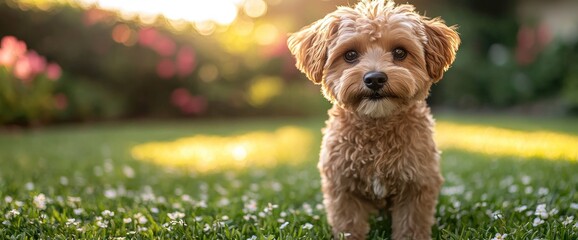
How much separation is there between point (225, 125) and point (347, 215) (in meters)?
9.74

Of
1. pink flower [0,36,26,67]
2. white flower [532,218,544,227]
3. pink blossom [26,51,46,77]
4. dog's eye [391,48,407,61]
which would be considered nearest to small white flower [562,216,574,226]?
white flower [532,218,544,227]

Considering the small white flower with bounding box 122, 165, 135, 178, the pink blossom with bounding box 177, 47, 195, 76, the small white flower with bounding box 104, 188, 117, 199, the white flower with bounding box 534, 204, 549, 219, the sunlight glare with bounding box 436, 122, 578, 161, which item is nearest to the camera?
the white flower with bounding box 534, 204, 549, 219

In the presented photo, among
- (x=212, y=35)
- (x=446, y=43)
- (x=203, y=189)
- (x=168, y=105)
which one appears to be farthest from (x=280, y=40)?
(x=446, y=43)

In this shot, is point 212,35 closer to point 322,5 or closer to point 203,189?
point 322,5

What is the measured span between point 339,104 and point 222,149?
5.62 metres

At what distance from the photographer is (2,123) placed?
9906 millimetres

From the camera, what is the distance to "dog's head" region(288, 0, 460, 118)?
3.05 meters

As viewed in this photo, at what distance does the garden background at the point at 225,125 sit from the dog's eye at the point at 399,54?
1098 mm

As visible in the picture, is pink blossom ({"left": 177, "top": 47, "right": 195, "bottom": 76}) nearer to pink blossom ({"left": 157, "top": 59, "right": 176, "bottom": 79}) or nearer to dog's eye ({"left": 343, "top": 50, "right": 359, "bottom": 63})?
pink blossom ({"left": 157, "top": 59, "right": 176, "bottom": 79})

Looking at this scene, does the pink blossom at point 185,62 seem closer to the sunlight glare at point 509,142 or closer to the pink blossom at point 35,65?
the pink blossom at point 35,65

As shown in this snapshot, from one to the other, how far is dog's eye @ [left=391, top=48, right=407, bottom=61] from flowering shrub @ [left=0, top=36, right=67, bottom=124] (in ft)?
26.6

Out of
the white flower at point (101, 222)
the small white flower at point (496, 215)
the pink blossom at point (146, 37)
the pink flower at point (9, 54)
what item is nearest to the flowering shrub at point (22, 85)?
the pink flower at point (9, 54)

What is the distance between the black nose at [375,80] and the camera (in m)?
3.00

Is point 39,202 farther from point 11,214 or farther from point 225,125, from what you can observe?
point 225,125
